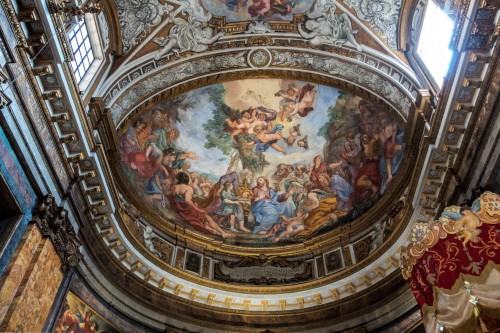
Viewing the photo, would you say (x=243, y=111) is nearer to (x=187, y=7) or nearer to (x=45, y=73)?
(x=187, y=7)

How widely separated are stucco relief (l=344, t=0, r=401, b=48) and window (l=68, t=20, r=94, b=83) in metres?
7.86

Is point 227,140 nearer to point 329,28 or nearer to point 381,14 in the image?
point 329,28

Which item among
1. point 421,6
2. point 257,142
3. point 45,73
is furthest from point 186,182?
point 421,6

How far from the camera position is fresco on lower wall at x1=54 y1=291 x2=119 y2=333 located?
1074cm

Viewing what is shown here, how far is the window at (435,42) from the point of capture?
12.4 m

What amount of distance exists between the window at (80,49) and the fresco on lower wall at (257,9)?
4.17 m

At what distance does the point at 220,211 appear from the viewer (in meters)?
18.1

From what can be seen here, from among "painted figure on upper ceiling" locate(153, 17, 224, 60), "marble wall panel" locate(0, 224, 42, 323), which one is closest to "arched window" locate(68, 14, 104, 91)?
"painted figure on upper ceiling" locate(153, 17, 224, 60)

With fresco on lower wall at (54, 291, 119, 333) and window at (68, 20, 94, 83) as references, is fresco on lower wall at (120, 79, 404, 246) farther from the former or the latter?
fresco on lower wall at (54, 291, 119, 333)

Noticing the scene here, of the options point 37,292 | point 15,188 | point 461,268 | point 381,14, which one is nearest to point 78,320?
point 37,292

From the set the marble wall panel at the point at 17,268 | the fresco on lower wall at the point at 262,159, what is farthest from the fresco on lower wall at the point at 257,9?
the marble wall panel at the point at 17,268

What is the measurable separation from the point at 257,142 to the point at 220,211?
9.92 feet

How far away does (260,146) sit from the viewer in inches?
733

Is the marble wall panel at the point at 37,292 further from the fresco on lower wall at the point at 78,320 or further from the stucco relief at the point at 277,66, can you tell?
the stucco relief at the point at 277,66
